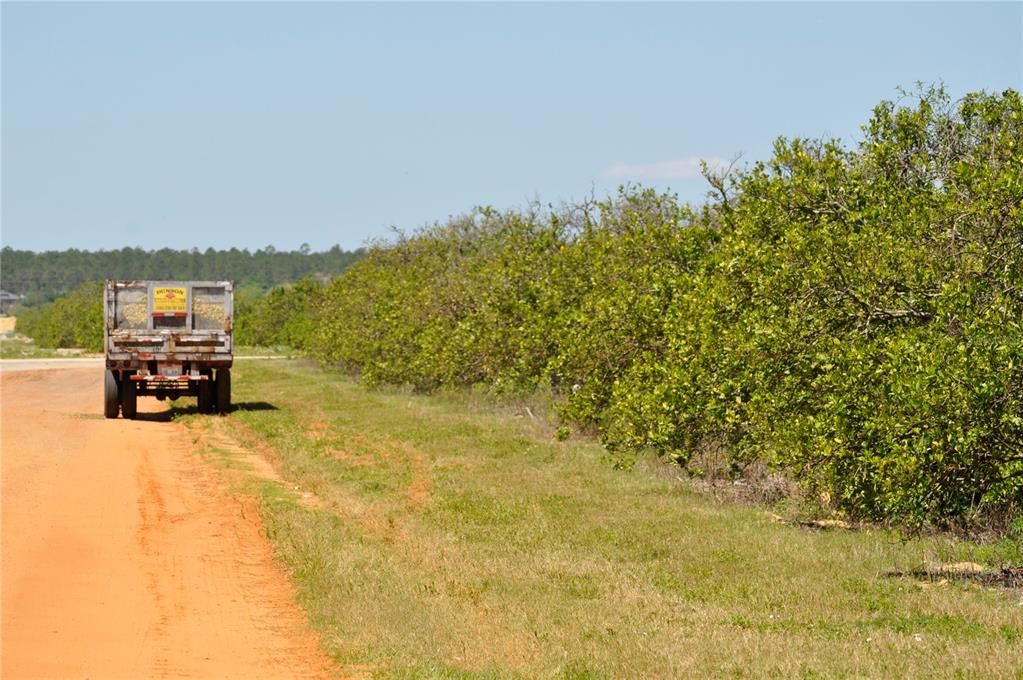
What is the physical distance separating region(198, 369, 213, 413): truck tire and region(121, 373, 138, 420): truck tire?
1.40m

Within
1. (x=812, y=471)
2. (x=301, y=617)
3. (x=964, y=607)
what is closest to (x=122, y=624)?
(x=301, y=617)

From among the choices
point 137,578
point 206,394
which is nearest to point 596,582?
point 137,578

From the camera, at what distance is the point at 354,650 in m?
9.92

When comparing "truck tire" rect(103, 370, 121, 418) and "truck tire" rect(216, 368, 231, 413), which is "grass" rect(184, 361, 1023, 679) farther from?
"truck tire" rect(216, 368, 231, 413)

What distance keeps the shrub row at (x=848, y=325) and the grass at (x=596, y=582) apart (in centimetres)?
82

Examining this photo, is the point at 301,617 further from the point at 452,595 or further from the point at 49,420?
the point at 49,420

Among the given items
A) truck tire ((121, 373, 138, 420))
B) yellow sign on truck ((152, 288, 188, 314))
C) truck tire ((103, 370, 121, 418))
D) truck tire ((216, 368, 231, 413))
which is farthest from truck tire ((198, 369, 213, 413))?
truck tire ((103, 370, 121, 418))

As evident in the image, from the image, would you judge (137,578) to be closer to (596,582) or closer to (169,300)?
(596,582)

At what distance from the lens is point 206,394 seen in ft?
105

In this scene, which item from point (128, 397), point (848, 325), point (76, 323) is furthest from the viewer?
point (76, 323)

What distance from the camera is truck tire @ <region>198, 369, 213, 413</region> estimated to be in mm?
31344

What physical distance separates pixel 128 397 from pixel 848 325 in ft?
65.4

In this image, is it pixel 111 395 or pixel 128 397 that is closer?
pixel 111 395

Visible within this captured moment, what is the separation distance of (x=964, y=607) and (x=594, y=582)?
3026mm
